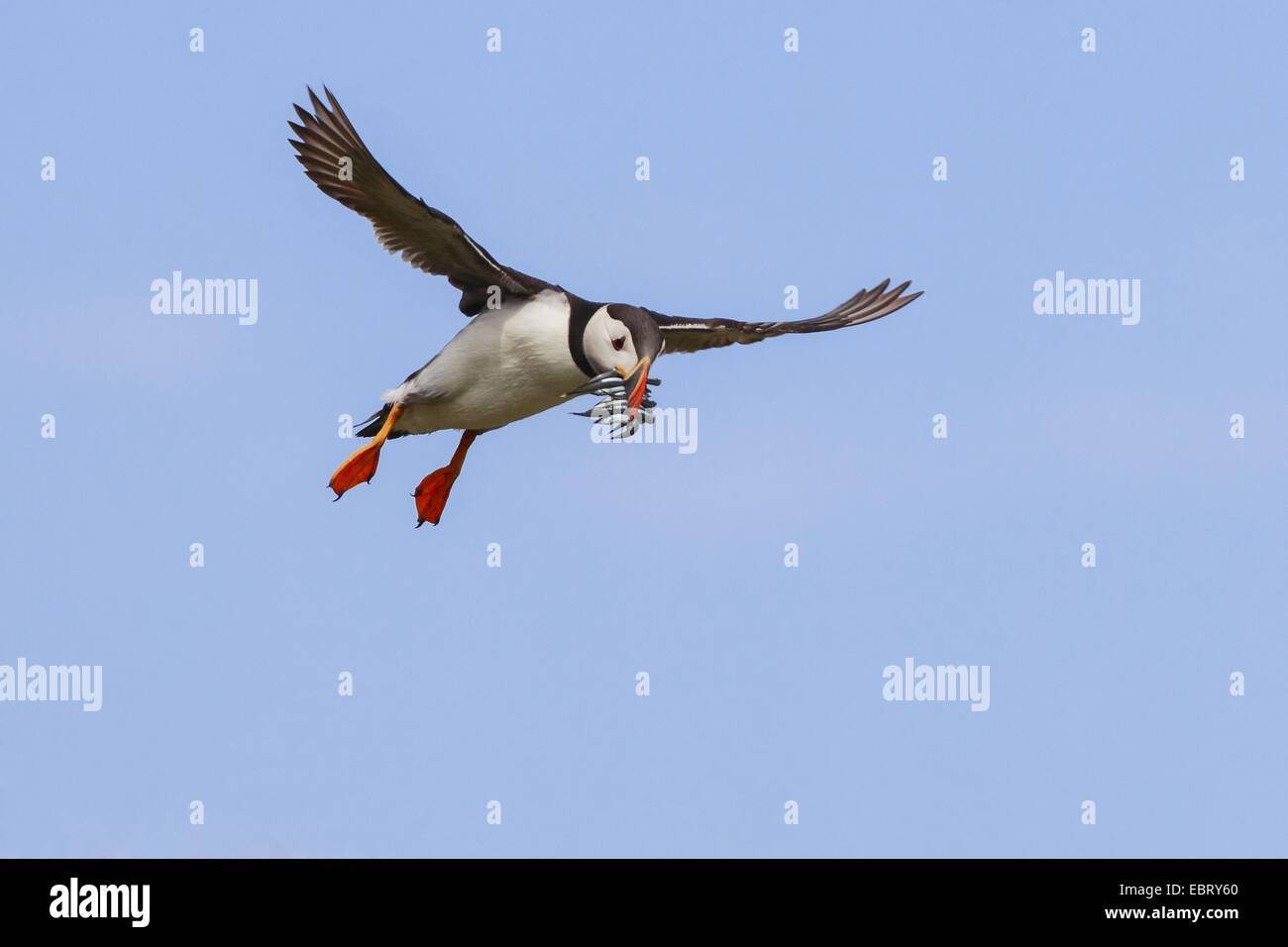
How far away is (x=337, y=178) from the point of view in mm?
18484

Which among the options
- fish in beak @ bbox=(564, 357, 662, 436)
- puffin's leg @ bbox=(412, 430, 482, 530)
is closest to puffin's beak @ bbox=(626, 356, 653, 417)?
fish in beak @ bbox=(564, 357, 662, 436)

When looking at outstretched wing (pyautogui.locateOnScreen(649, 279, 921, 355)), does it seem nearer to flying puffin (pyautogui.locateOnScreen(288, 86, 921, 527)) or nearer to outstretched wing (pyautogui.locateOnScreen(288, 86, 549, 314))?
flying puffin (pyautogui.locateOnScreen(288, 86, 921, 527))

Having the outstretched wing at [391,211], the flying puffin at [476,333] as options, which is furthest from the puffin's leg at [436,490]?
the outstretched wing at [391,211]

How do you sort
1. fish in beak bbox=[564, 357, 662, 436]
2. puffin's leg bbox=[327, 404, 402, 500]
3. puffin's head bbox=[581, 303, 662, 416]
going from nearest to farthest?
1. fish in beak bbox=[564, 357, 662, 436]
2. puffin's head bbox=[581, 303, 662, 416]
3. puffin's leg bbox=[327, 404, 402, 500]

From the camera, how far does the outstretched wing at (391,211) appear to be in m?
18.2

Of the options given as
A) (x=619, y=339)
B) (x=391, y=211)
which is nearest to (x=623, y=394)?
(x=619, y=339)

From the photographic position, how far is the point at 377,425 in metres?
20.0

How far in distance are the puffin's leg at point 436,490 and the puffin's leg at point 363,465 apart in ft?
2.95

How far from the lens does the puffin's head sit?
18109 millimetres

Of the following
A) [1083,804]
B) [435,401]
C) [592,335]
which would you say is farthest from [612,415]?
[1083,804]

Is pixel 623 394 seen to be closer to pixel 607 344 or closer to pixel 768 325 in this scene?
pixel 607 344

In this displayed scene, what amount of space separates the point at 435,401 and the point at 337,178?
227 cm
